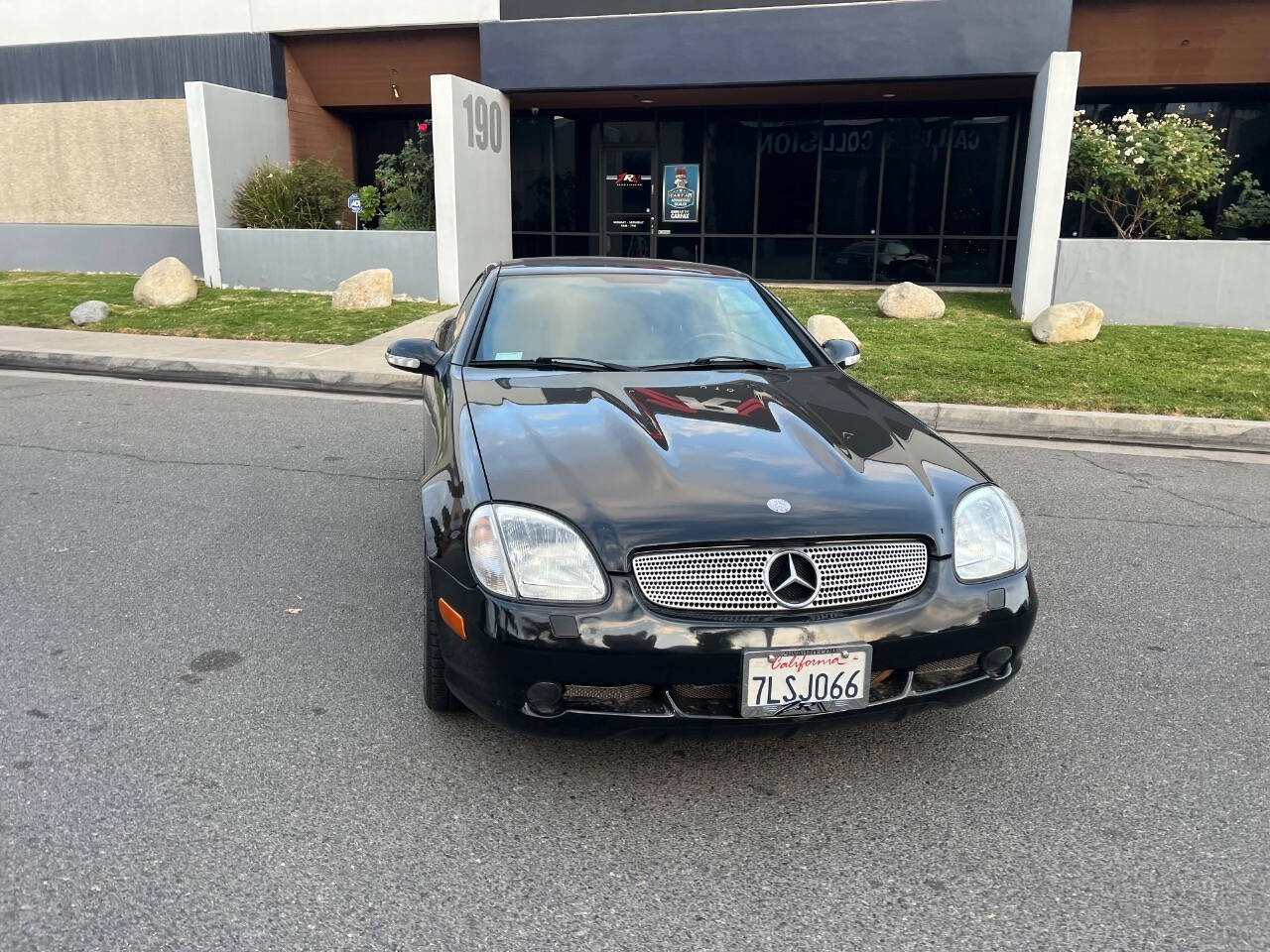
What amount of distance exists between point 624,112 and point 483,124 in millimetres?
4244

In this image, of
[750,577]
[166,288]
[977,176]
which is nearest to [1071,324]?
[977,176]

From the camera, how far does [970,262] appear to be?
18219 millimetres

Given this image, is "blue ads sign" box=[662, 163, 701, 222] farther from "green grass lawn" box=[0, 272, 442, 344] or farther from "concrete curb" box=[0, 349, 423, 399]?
"concrete curb" box=[0, 349, 423, 399]

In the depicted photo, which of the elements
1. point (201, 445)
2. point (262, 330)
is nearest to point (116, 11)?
point (262, 330)

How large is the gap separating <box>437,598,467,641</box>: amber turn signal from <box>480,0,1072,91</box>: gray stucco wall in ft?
45.0

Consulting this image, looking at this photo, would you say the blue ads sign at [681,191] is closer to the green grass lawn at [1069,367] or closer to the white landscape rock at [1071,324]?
the green grass lawn at [1069,367]

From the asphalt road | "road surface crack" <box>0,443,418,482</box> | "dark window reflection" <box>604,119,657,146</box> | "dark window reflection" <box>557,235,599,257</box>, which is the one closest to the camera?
the asphalt road

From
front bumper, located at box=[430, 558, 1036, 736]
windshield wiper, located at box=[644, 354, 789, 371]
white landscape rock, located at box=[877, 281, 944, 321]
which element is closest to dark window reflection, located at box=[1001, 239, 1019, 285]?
white landscape rock, located at box=[877, 281, 944, 321]

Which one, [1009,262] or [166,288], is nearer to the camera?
[166,288]

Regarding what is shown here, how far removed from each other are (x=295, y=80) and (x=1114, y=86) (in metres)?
14.1

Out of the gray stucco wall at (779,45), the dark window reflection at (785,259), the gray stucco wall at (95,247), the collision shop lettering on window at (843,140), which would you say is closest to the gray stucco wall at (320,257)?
the gray stucco wall at (95,247)

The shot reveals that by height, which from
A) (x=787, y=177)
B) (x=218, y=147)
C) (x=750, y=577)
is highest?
(x=218, y=147)

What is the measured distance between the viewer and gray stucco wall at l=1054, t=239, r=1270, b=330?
1235 cm

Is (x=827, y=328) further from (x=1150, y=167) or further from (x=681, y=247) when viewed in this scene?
(x=681, y=247)
